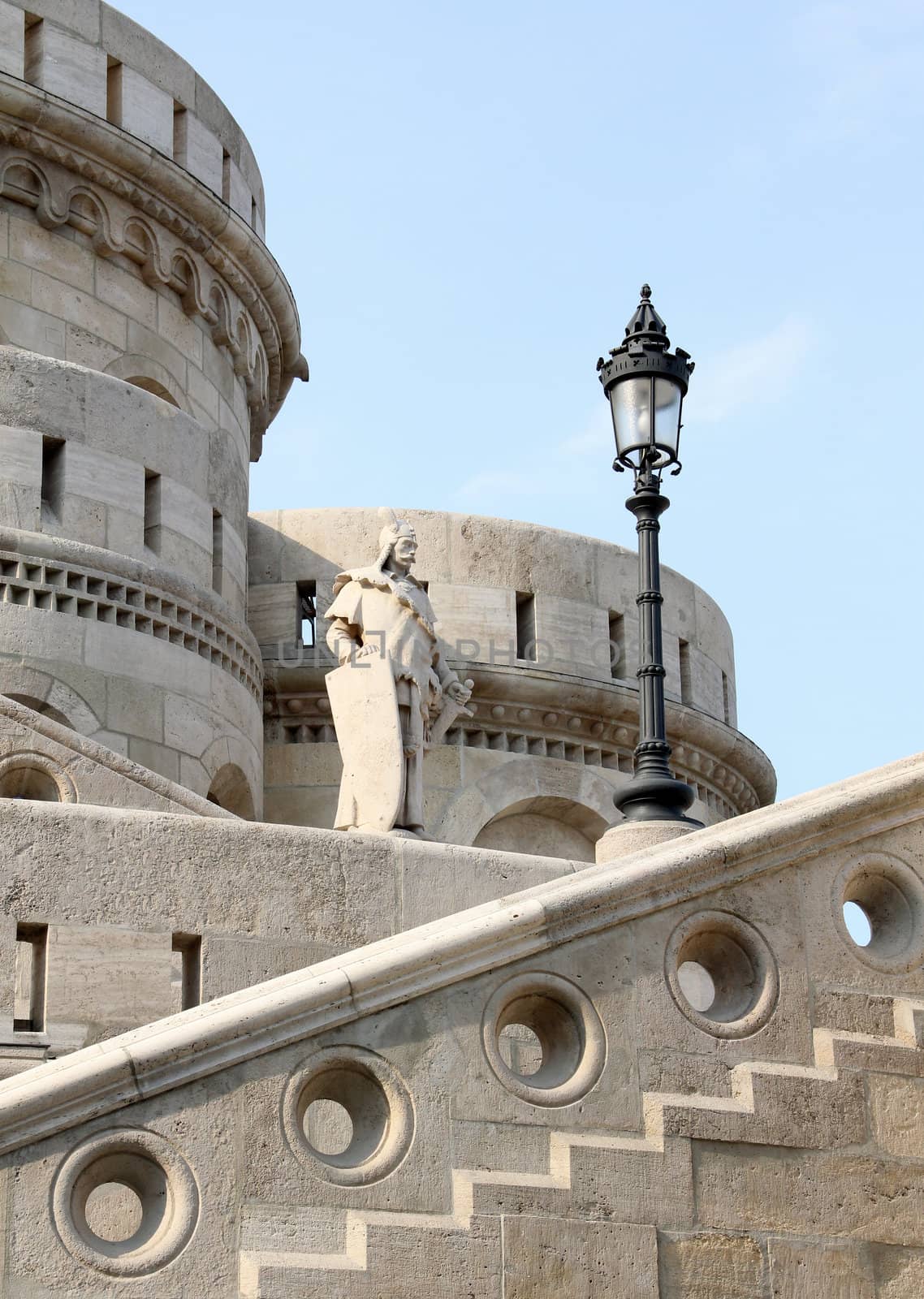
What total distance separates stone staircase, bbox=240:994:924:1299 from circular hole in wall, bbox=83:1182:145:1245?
4.47 feet

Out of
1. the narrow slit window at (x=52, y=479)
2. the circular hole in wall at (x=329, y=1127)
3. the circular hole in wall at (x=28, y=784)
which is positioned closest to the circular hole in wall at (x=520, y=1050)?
the circular hole in wall at (x=329, y=1127)

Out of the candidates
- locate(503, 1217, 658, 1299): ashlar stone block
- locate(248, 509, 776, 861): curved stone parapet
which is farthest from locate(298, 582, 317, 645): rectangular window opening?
locate(503, 1217, 658, 1299): ashlar stone block

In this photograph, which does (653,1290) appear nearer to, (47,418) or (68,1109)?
(68,1109)

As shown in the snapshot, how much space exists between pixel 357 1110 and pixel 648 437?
164 inches

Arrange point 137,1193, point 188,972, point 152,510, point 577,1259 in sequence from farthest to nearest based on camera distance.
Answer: point 152,510 → point 188,972 → point 577,1259 → point 137,1193

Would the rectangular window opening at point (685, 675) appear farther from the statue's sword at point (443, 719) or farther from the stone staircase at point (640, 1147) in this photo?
the stone staircase at point (640, 1147)

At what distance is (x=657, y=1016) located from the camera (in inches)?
331

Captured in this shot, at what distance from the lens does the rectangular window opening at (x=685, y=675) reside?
18.9m

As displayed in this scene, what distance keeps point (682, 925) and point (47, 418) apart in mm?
7401

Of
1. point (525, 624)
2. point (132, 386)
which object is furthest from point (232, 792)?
point (525, 624)

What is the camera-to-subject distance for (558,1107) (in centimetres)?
817

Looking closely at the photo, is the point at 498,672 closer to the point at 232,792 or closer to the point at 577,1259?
the point at 232,792

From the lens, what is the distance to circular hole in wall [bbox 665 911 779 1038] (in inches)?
336

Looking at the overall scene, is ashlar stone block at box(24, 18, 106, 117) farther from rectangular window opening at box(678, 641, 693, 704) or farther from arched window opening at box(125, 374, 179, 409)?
rectangular window opening at box(678, 641, 693, 704)
